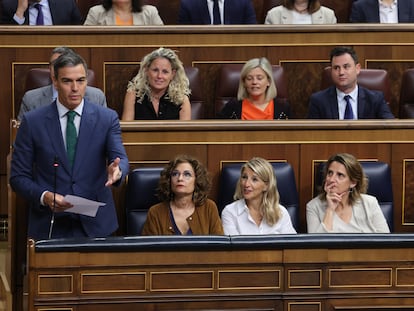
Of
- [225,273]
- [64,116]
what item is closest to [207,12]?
[64,116]

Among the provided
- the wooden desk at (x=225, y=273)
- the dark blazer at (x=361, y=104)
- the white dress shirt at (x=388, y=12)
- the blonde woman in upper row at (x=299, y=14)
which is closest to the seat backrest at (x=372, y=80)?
the dark blazer at (x=361, y=104)

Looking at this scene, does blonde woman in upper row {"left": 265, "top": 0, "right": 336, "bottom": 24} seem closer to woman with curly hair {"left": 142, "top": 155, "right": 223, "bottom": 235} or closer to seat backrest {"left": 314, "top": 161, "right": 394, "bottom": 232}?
seat backrest {"left": 314, "top": 161, "right": 394, "bottom": 232}

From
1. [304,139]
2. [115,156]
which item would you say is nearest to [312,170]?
[304,139]

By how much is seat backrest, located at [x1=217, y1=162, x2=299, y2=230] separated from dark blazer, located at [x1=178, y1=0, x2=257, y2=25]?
58.3 inches

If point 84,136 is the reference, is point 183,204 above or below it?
below

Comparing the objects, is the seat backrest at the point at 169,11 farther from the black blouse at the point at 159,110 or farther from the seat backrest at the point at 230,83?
the black blouse at the point at 159,110

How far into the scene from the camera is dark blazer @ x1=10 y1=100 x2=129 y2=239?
3.59m

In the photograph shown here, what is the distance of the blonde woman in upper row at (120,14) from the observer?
5.30m

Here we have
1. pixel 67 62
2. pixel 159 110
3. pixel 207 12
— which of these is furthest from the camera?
pixel 207 12

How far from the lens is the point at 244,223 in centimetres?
391

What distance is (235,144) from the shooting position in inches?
164

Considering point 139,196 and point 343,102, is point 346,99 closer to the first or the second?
point 343,102

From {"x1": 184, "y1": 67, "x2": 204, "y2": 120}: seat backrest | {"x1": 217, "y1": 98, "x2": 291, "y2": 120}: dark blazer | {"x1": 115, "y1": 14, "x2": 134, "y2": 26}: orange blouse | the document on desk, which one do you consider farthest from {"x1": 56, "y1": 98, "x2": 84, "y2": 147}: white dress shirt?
{"x1": 115, "y1": 14, "x2": 134, "y2": 26}: orange blouse

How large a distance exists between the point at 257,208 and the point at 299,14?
1765 millimetres
